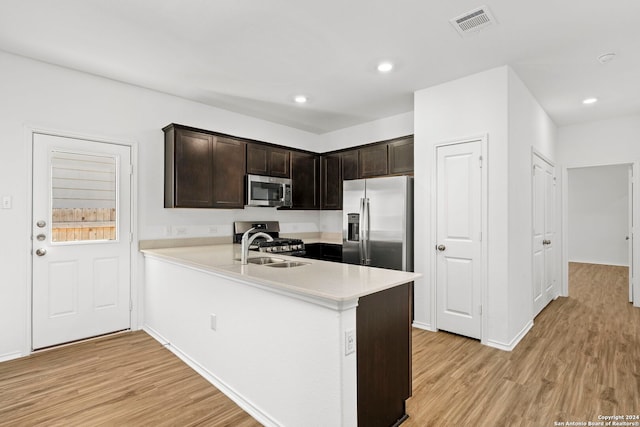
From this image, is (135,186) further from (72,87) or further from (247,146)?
(247,146)

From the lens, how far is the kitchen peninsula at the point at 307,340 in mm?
1661

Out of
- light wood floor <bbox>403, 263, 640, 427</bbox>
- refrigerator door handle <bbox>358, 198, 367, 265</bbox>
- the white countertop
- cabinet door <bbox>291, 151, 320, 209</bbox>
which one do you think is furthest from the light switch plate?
cabinet door <bbox>291, 151, 320, 209</bbox>

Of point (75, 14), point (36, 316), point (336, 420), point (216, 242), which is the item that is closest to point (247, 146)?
point (216, 242)

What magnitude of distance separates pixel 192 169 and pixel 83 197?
3.57 feet

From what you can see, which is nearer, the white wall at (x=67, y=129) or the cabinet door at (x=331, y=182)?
the white wall at (x=67, y=129)

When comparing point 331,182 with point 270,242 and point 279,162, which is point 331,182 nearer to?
point 279,162

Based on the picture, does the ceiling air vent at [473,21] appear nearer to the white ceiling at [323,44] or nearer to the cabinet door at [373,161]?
the white ceiling at [323,44]

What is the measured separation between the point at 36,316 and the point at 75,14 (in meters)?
2.64

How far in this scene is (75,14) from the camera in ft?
7.71

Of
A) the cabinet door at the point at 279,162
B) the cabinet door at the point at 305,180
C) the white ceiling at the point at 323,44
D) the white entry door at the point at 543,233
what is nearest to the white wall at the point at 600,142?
the white entry door at the point at 543,233

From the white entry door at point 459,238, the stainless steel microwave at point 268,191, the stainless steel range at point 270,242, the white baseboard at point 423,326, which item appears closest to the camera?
the white entry door at point 459,238

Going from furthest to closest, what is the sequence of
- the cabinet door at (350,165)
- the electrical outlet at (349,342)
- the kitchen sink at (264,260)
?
the cabinet door at (350,165) → the kitchen sink at (264,260) → the electrical outlet at (349,342)

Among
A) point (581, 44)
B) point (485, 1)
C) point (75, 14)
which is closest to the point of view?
point (485, 1)

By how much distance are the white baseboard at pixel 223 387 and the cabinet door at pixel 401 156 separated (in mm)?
3173
